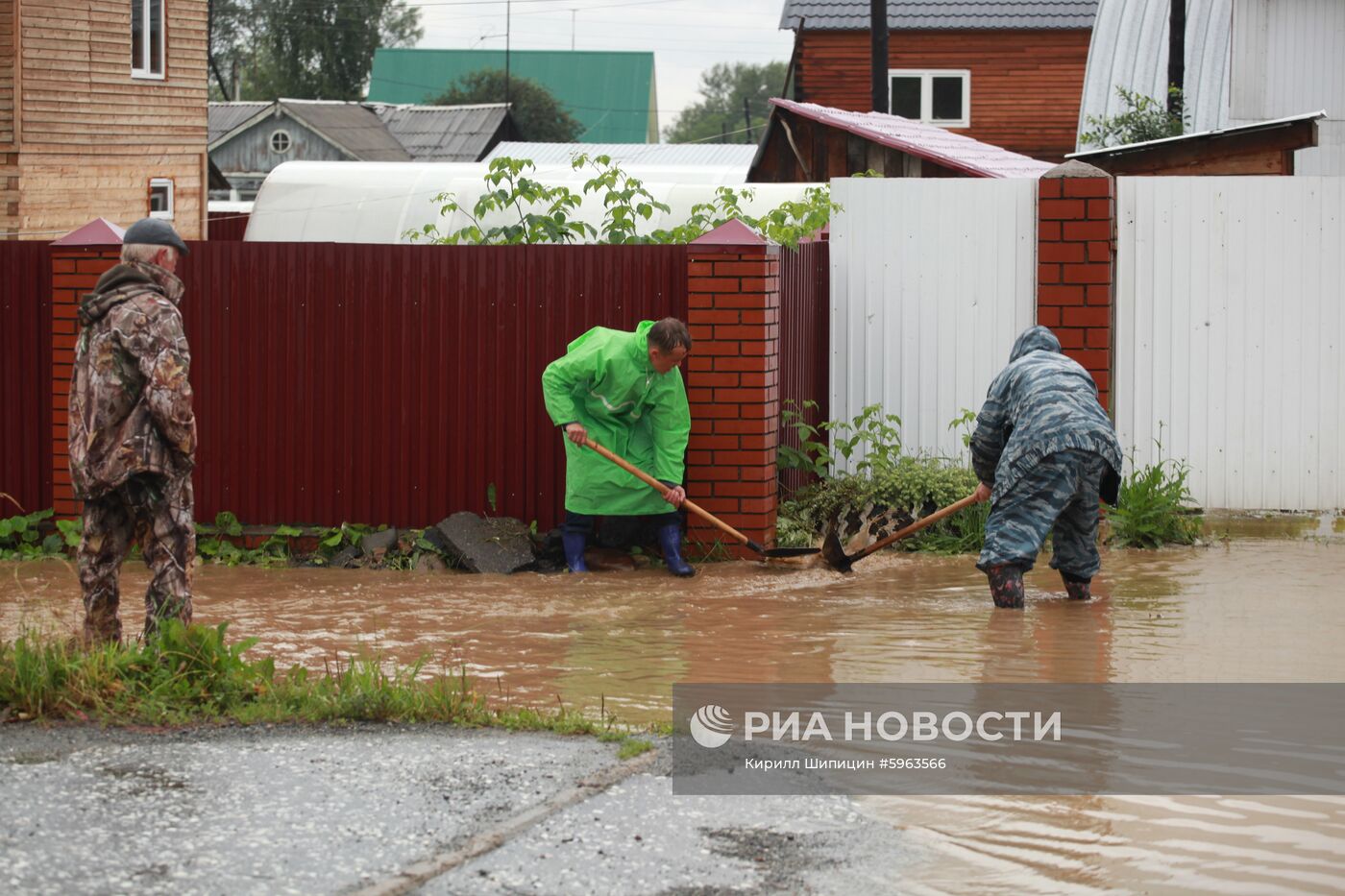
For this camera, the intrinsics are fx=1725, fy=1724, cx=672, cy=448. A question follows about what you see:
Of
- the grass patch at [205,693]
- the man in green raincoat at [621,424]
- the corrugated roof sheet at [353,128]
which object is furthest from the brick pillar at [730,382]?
the corrugated roof sheet at [353,128]

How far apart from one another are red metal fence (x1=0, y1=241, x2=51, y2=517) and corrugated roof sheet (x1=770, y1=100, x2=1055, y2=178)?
837 centimetres

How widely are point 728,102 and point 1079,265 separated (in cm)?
10175

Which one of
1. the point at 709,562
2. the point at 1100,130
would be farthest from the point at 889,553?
the point at 1100,130

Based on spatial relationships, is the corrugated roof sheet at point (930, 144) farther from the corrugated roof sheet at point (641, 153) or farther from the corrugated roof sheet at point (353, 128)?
the corrugated roof sheet at point (353, 128)

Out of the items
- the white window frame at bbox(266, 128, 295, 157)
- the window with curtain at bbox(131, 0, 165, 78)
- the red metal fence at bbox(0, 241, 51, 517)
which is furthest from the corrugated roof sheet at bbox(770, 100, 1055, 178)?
the white window frame at bbox(266, 128, 295, 157)

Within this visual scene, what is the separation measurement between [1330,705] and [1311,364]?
4335mm

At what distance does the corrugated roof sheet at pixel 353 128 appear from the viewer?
47094mm

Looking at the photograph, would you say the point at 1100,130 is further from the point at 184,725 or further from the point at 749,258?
the point at 184,725

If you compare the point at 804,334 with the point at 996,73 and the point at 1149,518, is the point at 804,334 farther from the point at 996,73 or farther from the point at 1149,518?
the point at 996,73

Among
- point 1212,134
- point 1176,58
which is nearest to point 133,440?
point 1212,134

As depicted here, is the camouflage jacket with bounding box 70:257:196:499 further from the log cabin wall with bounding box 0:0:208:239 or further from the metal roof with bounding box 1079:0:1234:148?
the metal roof with bounding box 1079:0:1234:148

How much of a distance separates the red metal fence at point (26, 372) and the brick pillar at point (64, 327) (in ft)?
0.38

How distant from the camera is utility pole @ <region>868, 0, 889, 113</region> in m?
23.9

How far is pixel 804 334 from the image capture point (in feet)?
31.6
